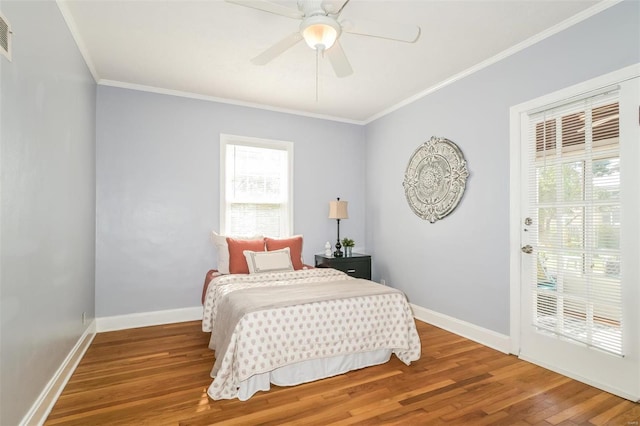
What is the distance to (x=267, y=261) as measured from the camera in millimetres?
3670

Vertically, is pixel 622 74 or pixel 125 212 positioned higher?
pixel 622 74

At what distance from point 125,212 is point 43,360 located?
2012 millimetres

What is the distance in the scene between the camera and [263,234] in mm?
4527

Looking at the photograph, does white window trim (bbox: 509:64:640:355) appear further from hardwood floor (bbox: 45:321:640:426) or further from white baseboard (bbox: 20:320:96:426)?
white baseboard (bbox: 20:320:96:426)

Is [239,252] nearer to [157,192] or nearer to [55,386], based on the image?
[157,192]

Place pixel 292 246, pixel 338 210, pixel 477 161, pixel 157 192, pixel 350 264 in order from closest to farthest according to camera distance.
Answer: pixel 477 161 < pixel 157 192 < pixel 292 246 < pixel 350 264 < pixel 338 210

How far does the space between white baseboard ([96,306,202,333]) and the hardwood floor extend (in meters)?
0.72

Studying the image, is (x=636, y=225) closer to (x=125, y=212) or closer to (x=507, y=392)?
(x=507, y=392)

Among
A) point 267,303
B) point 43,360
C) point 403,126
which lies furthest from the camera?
point 403,126

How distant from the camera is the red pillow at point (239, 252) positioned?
3684 mm

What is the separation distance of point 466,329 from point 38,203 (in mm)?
3717

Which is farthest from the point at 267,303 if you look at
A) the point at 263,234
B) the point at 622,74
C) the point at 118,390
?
the point at 622,74

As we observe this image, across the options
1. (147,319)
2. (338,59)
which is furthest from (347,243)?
(338,59)

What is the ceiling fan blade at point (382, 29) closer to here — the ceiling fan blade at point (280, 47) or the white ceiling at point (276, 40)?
the ceiling fan blade at point (280, 47)
